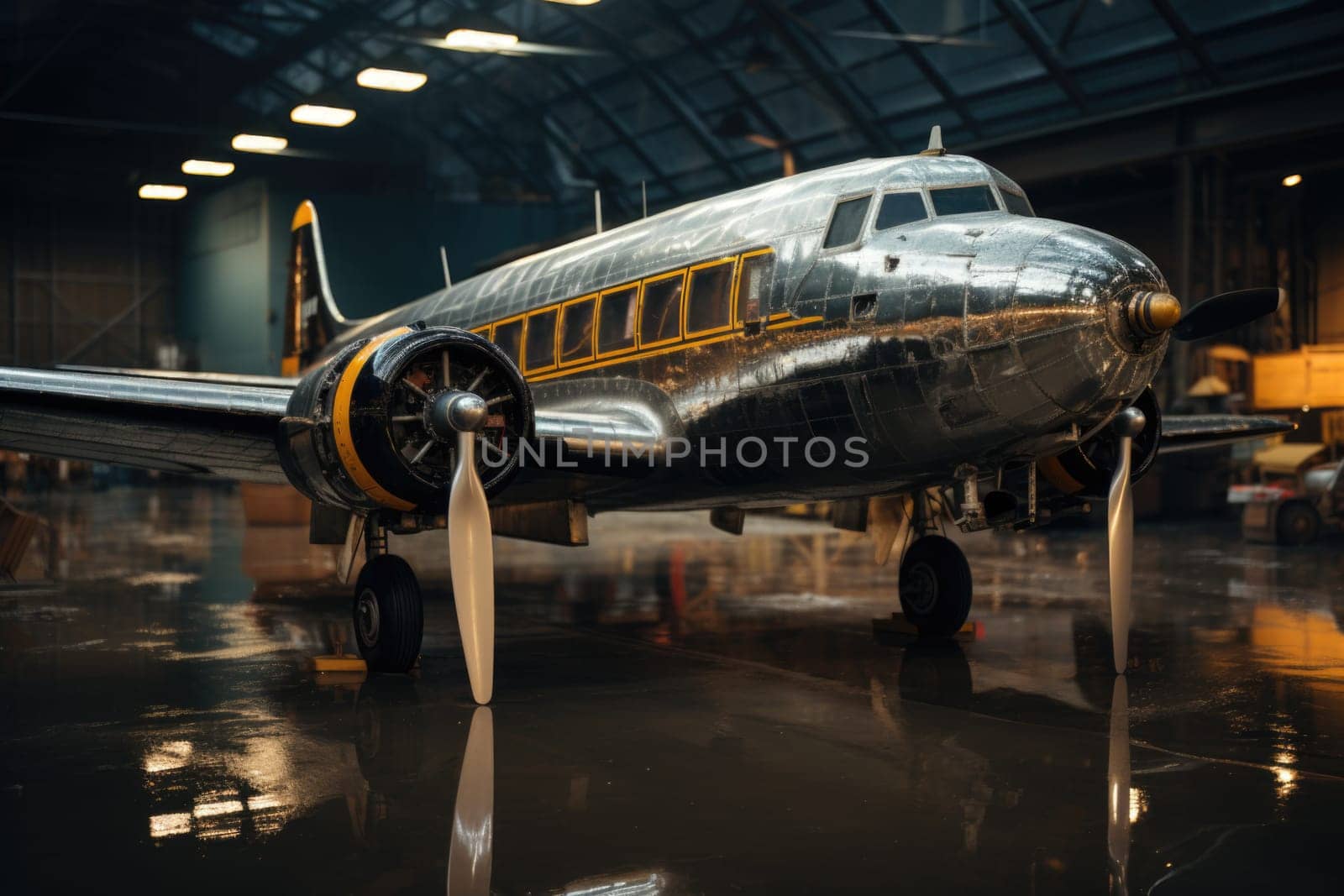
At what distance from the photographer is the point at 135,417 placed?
8.79 meters

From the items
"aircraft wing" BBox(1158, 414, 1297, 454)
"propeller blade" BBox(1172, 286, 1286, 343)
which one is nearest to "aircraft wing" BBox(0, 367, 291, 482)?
"propeller blade" BBox(1172, 286, 1286, 343)

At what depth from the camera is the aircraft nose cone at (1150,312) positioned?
7531mm

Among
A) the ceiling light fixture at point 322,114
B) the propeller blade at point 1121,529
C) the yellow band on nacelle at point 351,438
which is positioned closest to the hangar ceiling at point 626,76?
the ceiling light fixture at point 322,114

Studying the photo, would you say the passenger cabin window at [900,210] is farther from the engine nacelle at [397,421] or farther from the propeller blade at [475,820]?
the propeller blade at [475,820]

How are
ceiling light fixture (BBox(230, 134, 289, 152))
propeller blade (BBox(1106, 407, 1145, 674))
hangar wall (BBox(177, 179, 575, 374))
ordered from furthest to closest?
hangar wall (BBox(177, 179, 575, 374)), ceiling light fixture (BBox(230, 134, 289, 152)), propeller blade (BBox(1106, 407, 1145, 674))

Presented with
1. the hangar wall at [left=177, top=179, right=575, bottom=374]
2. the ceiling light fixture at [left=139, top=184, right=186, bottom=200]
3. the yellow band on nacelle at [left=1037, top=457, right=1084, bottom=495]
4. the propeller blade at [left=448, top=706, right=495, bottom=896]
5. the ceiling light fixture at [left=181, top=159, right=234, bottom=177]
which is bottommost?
the propeller blade at [left=448, top=706, right=495, bottom=896]

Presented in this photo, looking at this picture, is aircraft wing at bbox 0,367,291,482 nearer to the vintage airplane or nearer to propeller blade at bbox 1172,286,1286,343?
the vintage airplane

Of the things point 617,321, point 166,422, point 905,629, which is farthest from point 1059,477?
point 166,422

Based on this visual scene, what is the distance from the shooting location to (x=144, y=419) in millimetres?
8828

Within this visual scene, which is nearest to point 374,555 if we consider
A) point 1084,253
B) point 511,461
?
point 511,461

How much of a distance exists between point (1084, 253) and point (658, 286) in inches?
144

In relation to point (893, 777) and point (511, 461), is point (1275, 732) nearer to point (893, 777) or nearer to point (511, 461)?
point (893, 777)

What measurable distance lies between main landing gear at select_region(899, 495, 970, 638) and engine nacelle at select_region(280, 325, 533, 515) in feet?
13.9

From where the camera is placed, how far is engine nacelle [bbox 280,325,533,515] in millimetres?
8406
